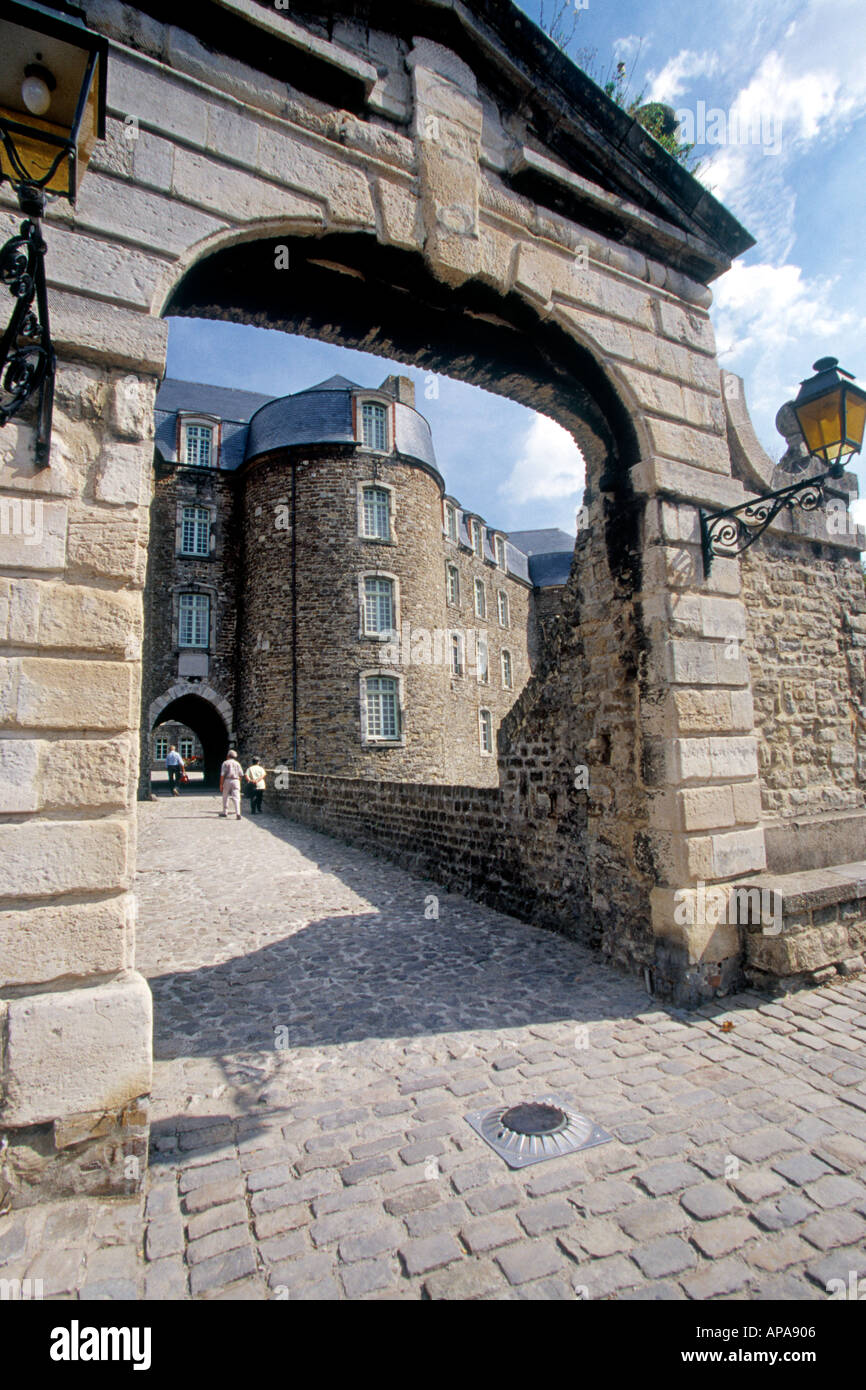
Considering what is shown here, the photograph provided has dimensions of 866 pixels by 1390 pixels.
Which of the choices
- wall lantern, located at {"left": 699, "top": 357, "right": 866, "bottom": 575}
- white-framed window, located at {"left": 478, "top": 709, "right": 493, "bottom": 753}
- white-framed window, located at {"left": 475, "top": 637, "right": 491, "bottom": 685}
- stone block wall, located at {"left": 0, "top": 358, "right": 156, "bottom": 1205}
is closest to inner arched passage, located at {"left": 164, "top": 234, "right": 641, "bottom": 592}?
wall lantern, located at {"left": 699, "top": 357, "right": 866, "bottom": 575}

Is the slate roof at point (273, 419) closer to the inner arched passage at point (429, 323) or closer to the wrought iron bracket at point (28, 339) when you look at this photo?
the inner arched passage at point (429, 323)

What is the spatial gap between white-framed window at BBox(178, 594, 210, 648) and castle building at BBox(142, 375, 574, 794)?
4cm

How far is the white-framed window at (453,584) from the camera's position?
2477 cm

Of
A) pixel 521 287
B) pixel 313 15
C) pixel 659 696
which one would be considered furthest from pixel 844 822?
pixel 313 15

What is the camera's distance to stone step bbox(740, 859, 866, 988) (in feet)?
12.9

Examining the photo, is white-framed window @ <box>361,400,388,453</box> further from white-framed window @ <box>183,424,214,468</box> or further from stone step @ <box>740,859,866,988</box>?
stone step @ <box>740,859,866,988</box>

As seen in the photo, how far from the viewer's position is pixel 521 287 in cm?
407

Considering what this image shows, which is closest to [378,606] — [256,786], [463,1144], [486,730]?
[256,786]

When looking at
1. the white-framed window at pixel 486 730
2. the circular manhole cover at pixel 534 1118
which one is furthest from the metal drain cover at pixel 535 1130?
the white-framed window at pixel 486 730

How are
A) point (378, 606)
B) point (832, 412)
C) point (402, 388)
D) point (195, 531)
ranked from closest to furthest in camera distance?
point (832, 412) < point (378, 606) < point (195, 531) < point (402, 388)

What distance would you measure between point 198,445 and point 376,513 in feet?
21.0

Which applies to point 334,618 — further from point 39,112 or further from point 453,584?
point 39,112

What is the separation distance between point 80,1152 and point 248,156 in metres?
4.30

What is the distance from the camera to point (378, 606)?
1888 centimetres
